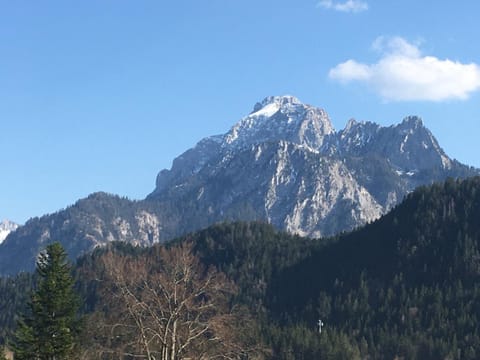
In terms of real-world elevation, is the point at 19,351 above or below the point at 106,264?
below

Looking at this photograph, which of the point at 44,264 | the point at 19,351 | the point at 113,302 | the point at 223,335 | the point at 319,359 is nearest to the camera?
the point at 223,335

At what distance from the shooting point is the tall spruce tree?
6981cm

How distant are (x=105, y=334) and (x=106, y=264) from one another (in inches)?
240

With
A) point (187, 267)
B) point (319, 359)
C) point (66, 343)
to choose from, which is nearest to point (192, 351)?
point (66, 343)

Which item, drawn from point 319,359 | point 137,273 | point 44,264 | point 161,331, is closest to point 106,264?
point 137,273

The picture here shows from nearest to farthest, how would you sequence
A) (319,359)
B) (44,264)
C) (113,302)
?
1. (113,302)
2. (44,264)
3. (319,359)

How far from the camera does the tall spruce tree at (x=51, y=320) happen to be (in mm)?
69812

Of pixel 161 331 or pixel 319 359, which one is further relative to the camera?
pixel 319 359

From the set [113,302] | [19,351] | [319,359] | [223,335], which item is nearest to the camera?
[223,335]

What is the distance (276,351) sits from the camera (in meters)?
195

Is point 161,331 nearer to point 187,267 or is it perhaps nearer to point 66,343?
point 187,267

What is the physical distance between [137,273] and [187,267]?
4958 mm

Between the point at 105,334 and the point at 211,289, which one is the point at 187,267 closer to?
the point at 211,289

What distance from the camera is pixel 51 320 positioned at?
70.7 m
